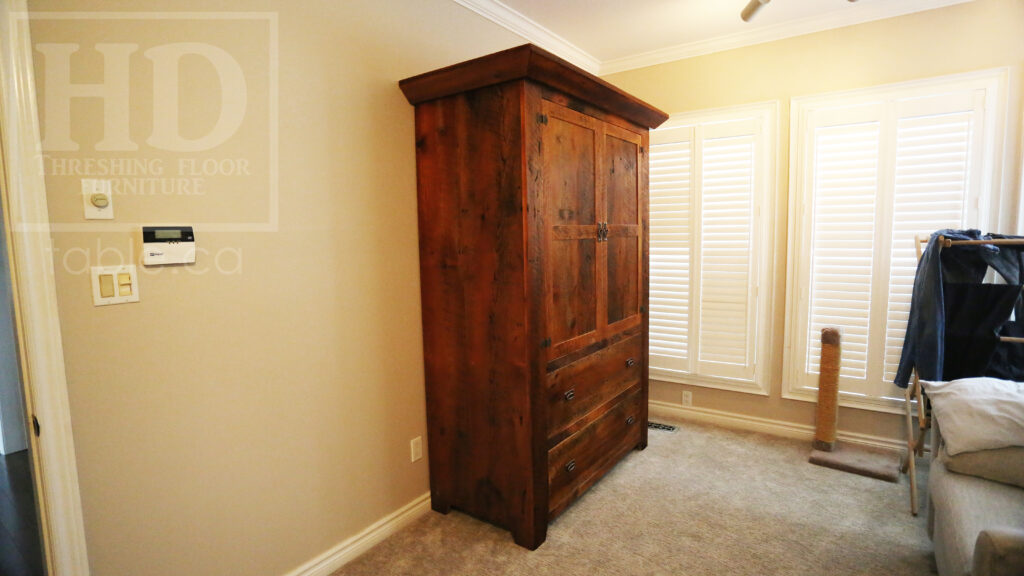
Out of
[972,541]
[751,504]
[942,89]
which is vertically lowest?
[751,504]

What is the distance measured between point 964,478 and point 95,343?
9.53ft

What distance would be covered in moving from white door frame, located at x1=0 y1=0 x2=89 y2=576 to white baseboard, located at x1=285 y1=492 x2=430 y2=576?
2.64 ft

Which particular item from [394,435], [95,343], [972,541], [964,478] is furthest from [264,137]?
[964,478]

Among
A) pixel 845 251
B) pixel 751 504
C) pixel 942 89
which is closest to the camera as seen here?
pixel 751 504

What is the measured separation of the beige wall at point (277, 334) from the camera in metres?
1.44

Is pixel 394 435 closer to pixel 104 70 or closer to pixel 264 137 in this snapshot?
pixel 264 137

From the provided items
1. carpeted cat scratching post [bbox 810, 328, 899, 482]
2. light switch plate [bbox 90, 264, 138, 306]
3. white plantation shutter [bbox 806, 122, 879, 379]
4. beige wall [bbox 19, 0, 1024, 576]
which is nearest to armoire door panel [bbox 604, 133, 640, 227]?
beige wall [bbox 19, 0, 1024, 576]

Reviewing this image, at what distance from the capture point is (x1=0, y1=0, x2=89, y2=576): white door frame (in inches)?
Answer: 49.4

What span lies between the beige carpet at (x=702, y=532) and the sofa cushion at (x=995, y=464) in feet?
1.75

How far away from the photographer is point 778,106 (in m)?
3.15

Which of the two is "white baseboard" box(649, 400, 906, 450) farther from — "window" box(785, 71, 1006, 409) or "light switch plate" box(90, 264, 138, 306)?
"light switch plate" box(90, 264, 138, 306)

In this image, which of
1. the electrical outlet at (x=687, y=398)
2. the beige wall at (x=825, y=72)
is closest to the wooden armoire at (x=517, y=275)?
the beige wall at (x=825, y=72)

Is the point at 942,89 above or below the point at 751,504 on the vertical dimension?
above

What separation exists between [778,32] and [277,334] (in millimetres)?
3403
